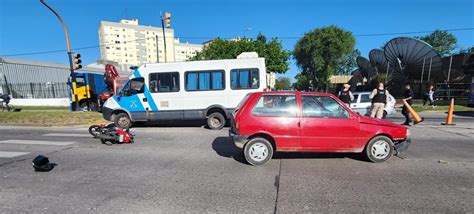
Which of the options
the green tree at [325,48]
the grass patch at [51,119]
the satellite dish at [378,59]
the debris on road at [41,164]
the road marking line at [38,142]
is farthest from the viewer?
the green tree at [325,48]

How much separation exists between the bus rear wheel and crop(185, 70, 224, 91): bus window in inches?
41.8

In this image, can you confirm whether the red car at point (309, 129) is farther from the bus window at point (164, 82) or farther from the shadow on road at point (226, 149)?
the bus window at point (164, 82)

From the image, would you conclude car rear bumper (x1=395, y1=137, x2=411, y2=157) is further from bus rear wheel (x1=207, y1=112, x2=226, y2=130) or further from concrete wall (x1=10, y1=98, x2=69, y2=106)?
concrete wall (x1=10, y1=98, x2=69, y2=106)

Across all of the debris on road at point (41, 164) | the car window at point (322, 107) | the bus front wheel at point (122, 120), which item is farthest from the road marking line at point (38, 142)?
the car window at point (322, 107)

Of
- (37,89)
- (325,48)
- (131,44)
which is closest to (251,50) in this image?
A: (325,48)

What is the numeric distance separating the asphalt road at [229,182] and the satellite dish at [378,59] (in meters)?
38.6

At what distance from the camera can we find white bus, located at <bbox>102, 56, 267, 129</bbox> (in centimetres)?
905

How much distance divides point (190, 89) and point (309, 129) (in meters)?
5.71

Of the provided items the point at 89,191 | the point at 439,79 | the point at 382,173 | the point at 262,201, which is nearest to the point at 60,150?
the point at 89,191

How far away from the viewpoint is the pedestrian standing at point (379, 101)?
8617 millimetres

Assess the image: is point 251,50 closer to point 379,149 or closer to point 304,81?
point 379,149

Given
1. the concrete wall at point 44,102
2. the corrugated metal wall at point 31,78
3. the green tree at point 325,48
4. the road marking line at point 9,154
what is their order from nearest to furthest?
the road marking line at point 9,154 → the concrete wall at point 44,102 → the corrugated metal wall at point 31,78 → the green tree at point 325,48

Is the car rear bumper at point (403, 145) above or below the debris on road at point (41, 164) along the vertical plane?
above

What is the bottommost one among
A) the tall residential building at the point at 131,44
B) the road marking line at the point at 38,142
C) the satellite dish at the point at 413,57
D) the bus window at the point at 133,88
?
the road marking line at the point at 38,142
